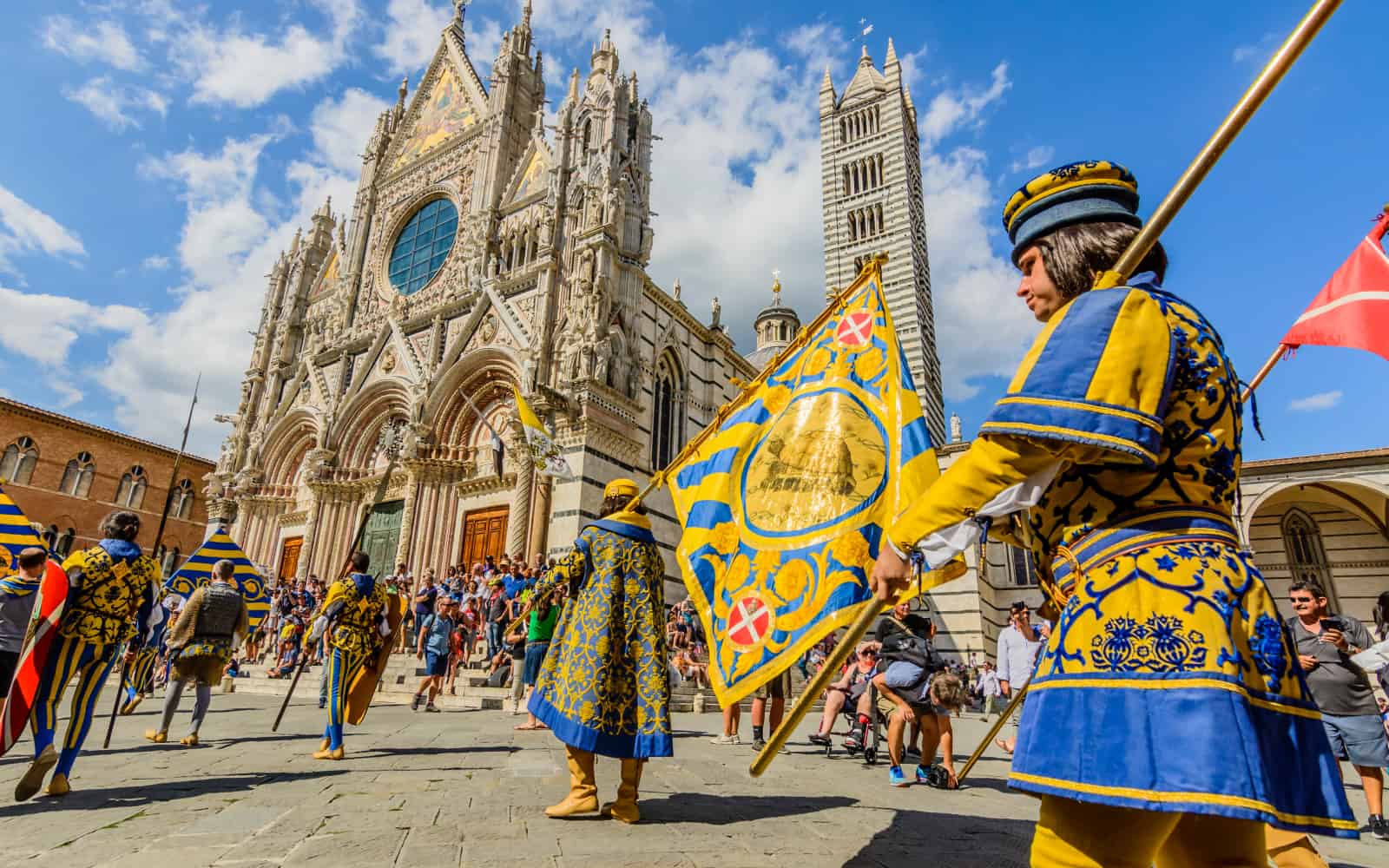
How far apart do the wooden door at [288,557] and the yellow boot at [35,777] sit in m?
18.3

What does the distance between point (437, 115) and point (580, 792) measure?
25.7 meters

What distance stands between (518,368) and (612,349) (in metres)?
2.40

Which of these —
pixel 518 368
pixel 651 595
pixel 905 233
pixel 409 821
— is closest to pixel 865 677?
pixel 651 595

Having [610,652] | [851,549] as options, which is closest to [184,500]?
[610,652]

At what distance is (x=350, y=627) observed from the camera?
549cm

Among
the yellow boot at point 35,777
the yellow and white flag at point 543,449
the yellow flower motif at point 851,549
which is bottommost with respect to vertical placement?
the yellow boot at point 35,777

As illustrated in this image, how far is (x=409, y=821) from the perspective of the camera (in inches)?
122

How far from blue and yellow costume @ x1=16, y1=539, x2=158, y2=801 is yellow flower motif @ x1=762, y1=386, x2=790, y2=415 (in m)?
4.41

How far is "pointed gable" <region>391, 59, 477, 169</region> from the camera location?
22.9m

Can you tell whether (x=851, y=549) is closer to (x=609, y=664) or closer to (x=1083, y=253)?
(x=609, y=664)

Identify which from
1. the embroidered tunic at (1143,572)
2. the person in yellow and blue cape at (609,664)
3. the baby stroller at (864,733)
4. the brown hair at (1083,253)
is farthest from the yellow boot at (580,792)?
the baby stroller at (864,733)

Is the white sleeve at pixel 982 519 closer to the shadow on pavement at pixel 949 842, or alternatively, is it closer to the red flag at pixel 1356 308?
the shadow on pavement at pixel 949 842

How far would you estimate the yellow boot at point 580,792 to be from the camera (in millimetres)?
3271

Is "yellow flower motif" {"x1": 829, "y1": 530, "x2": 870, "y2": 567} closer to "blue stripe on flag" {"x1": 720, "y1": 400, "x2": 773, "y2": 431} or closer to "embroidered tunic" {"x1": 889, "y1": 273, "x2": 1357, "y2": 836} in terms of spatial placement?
"blue stripe on flag" {"x1": 720, "y1": 400, "x2": 773, "y2": 431}
